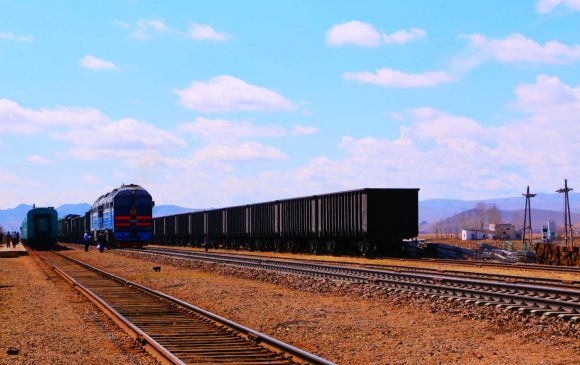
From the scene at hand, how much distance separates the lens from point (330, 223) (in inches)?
1634

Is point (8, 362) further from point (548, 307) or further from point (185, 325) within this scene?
point (548, 307)

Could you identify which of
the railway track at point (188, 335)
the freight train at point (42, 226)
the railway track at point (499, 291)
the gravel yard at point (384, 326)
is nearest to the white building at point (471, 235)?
the freight train at point (42, 226)

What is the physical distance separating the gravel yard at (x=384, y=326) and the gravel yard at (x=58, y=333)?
2605 mm

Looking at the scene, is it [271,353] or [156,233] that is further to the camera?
[156,233]

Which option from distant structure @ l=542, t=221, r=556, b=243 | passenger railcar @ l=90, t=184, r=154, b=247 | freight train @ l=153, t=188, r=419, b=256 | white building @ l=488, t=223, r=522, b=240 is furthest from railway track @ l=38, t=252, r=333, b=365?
white building @ l=488, t=223, r=522, b=240

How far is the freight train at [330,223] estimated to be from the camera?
3750 cm

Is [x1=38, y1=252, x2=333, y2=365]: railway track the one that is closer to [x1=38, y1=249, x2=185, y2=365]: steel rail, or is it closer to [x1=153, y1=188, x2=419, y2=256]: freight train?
[x1=38, y1=249, x2=185, y2=365]: steel rail

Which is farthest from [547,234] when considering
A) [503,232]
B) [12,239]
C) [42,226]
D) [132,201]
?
[503,232]

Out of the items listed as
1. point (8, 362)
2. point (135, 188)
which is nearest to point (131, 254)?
point (135, 188)

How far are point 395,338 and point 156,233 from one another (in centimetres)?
7793

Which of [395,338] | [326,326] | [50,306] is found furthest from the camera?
[50,306]

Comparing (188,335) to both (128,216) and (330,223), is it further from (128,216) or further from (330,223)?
(128,216)

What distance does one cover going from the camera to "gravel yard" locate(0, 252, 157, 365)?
10.9 meters

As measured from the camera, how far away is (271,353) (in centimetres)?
1074
